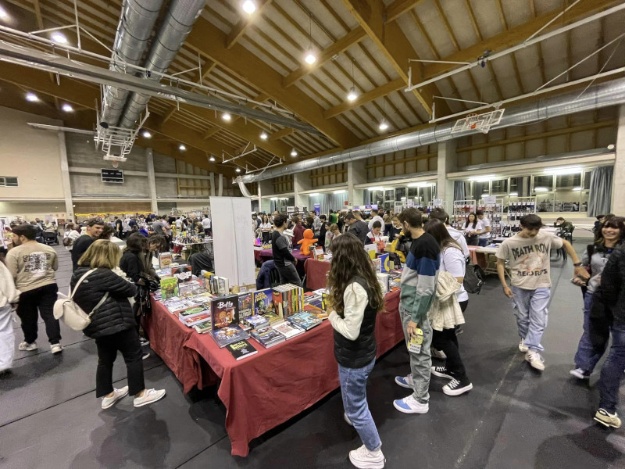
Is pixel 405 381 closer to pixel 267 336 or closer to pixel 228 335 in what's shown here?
pixel 267 336

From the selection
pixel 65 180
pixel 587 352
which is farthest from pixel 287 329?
pixel 65 180

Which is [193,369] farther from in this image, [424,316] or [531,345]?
[531,345]

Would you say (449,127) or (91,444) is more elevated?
(449,127)

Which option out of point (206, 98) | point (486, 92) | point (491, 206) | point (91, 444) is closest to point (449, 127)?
point (486, 92)

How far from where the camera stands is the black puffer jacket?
70.9 inches

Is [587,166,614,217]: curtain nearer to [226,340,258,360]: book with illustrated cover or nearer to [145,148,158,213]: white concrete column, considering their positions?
[226,340,258,360]: book with illustrated cover

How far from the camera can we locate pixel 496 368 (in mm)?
2498

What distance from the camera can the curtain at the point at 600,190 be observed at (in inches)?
331

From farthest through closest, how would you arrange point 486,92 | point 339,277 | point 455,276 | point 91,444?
point 486,92 → point 455,276 → point 91,444 → point 339,277

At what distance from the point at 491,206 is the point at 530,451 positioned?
7.33 meters

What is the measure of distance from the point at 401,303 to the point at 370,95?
8796mm

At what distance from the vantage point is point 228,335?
6.23 feet

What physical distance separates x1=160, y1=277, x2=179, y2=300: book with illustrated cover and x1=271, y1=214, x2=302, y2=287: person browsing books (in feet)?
4.35

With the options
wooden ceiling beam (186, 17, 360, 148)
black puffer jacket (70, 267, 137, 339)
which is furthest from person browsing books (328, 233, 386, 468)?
wooden ceiling beam (186, 17, 360, 148)
